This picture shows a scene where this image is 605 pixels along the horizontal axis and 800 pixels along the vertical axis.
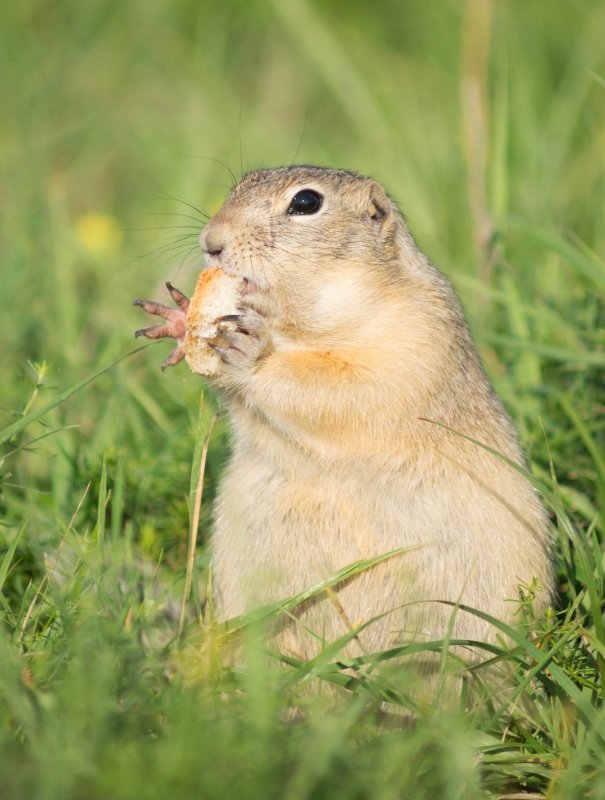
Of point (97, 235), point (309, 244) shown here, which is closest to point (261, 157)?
point (97, 235)

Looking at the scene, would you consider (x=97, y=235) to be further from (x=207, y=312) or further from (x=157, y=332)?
(x=207, y=312)

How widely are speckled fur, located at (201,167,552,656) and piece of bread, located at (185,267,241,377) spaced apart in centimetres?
6

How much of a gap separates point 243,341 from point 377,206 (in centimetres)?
76

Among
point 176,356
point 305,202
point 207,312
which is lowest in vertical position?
point 176,356

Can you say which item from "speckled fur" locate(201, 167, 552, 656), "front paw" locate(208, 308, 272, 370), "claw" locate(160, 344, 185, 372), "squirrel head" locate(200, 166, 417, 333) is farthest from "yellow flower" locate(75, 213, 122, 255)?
"front paw" locate(208, 308, 272, 370)

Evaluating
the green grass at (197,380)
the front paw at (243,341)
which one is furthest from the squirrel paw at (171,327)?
the green grass at (197,380)

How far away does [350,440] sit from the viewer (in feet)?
10.5

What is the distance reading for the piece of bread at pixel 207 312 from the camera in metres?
3.22

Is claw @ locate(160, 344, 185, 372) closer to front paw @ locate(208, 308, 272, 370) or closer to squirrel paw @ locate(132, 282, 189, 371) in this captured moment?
squirrel paw @ locate(132, 282, 189, 371)

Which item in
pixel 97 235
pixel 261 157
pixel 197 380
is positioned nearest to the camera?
pixel 197 380

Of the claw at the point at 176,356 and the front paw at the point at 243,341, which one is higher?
the front paw at the point at 243,341

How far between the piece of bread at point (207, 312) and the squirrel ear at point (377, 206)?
60cm

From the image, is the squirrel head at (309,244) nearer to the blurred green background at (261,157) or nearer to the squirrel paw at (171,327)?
the squirrel paw at (171,327)

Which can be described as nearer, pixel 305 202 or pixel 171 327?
pixel 171 327
